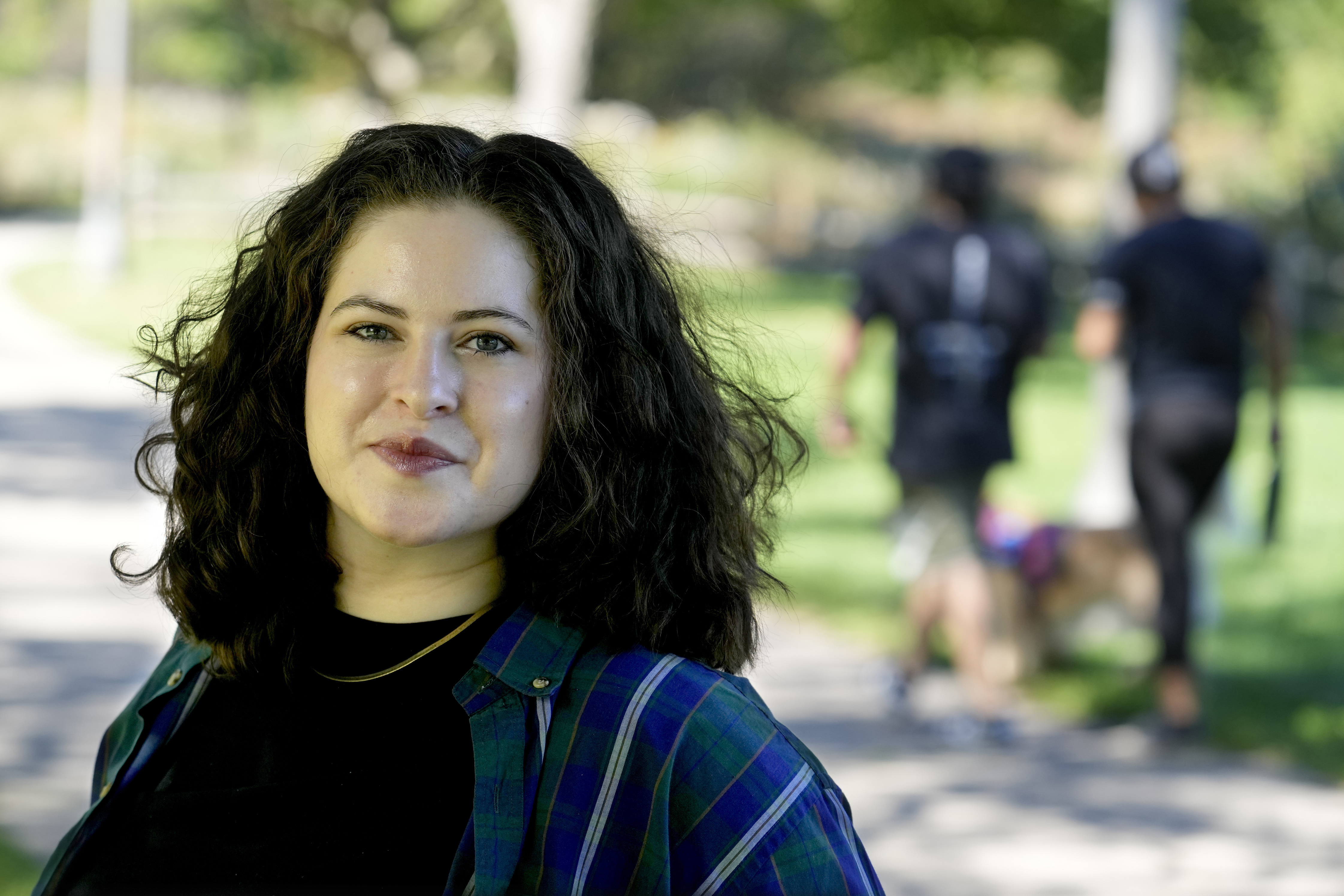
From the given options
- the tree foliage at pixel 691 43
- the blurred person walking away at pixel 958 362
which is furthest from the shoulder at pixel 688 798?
the tree foliage at pixel 691 43

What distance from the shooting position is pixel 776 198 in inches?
1331

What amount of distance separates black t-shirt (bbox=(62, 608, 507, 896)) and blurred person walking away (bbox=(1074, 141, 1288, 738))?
14.6 feet

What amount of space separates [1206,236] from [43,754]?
4.30m

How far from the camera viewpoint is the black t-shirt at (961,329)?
582cm

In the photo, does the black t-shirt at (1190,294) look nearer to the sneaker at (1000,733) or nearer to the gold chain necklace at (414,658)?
the sneaker at (1000,733)

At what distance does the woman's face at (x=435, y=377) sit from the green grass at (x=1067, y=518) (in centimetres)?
52

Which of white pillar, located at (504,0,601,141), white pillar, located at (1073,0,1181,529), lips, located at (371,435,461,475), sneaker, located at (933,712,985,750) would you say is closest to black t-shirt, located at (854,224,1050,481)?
sneaker, located at (933,712,985,750)

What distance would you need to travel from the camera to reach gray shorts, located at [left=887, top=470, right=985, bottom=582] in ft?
19.2

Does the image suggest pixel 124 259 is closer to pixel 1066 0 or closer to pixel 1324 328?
pixel 1066 0

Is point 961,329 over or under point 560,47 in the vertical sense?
under

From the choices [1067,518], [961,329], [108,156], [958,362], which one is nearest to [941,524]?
[958,362]

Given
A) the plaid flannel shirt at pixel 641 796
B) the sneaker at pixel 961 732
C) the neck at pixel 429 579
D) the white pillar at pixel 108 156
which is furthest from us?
the white pillar at pixel 108 156

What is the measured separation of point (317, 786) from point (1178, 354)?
478cm

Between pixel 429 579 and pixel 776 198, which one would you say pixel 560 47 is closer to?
pixel 429 579
